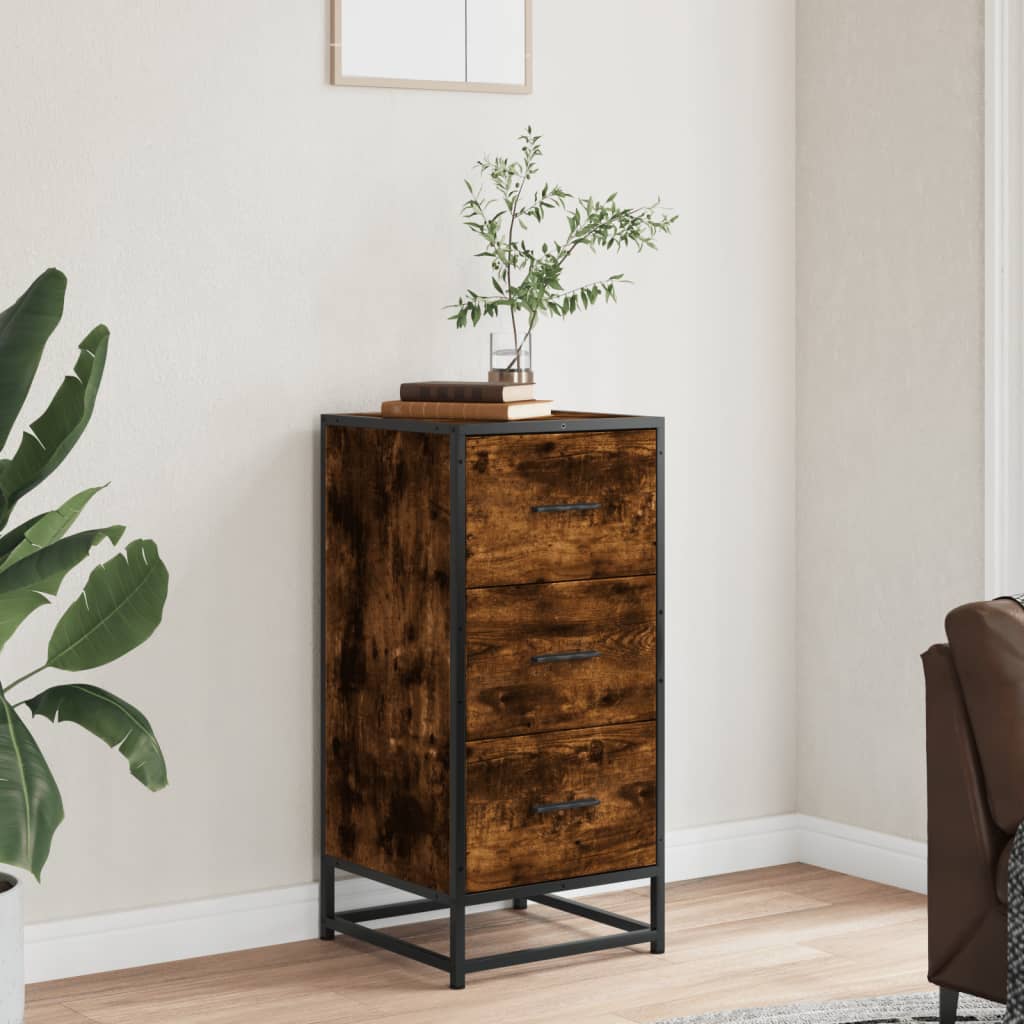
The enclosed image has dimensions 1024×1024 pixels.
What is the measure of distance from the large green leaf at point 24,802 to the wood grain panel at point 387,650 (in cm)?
90

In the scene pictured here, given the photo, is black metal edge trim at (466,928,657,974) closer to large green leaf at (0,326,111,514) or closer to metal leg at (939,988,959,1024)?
metal leg at (939,988,959,1024)

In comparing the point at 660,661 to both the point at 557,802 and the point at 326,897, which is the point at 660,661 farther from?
the point at 326,897

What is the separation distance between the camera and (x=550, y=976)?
3.40 m

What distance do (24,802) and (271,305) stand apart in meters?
1.35

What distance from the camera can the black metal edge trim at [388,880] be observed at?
3.31m

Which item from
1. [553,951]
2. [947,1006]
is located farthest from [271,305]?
[947,1006]

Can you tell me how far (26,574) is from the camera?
8.79 ft

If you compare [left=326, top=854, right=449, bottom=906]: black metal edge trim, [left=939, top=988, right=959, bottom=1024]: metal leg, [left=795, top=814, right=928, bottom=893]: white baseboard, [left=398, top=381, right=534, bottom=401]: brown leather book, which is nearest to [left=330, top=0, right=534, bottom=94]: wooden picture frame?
[left=398, top=381, right=534, bottom=401]: brown leather book

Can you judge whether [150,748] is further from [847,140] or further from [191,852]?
[847,140]

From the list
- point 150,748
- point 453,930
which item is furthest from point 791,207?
point 150,748

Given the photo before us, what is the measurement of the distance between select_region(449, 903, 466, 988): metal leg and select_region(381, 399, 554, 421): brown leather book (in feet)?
3.02

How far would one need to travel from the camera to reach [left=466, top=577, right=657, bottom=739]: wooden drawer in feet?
10.7

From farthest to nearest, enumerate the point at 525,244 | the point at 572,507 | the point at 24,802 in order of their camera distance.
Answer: the point at 525,244, the point at 572,507, the point at 24,802

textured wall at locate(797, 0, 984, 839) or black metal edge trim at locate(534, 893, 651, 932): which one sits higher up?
textured wall at locate(797, 0, 984, 839)
